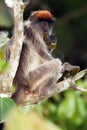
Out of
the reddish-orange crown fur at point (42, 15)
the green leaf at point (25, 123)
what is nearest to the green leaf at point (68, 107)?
the reddish-orange crown fur at point (42, 15)

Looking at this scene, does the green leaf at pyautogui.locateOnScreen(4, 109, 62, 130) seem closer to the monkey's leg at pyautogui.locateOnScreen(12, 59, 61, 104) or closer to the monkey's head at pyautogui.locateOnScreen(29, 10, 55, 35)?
the monkey's leg at pyautogui.locateOnScreen(12, 59, 61, 104)

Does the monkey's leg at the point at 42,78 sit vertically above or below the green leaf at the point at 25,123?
below

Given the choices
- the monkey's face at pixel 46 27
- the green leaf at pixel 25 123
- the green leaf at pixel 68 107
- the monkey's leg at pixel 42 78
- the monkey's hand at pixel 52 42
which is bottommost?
the green leaf at pixel 68 107

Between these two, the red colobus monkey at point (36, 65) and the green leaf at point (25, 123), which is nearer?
the green leaf at point (25, 123)

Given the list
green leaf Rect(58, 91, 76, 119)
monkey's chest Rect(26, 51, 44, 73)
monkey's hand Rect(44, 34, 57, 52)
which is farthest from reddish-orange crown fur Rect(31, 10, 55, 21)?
green leaf Rect(58, 91, 76, 119)

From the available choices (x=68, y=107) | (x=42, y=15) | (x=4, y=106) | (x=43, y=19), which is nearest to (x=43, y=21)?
(x=43, y=19)

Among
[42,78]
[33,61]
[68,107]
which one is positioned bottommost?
[68,107]

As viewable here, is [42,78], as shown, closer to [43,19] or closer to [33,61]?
[33,61]

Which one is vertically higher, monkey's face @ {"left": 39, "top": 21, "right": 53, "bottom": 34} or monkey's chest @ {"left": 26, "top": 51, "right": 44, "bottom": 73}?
monkey's face @ {"left": 39, "top": 21, "right": 53, "bottom": 34}

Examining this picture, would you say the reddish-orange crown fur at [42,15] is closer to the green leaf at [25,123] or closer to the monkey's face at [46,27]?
the monkey's face at [46,27]
